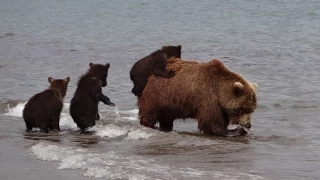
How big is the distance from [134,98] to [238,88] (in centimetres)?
555

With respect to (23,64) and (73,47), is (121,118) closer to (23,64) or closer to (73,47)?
(23,64)

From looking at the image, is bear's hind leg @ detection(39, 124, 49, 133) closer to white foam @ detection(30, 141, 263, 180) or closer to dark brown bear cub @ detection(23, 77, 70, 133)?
dark brown bear cub @ detection(23, 77, 70, 133)

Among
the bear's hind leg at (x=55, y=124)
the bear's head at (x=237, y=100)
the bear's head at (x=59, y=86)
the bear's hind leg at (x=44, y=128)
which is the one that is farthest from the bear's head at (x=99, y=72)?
the bear's head at (x=237, y=100)

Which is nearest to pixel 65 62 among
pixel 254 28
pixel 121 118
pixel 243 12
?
pixel 121 118

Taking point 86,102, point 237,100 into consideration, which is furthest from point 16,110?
point 237,100

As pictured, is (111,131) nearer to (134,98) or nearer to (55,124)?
(55,124)

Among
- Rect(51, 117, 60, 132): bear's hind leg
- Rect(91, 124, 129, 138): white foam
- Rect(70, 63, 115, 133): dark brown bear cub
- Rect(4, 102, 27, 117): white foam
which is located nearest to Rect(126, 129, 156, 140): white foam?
Rect(91, 124, 129, 138): white foam

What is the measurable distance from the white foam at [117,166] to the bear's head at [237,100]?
80.6 inches

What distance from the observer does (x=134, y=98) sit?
15039 mm

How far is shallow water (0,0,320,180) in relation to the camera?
7730mm

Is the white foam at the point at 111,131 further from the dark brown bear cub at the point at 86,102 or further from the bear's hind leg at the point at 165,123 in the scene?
the bear's hind leg at the point at 165,123

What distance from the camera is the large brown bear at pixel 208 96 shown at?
9914mm

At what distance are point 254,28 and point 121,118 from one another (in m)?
22.2

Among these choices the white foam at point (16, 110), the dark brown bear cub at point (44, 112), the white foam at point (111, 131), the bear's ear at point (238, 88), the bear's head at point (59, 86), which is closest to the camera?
Answer: the bear's ear at point (238, 88)
